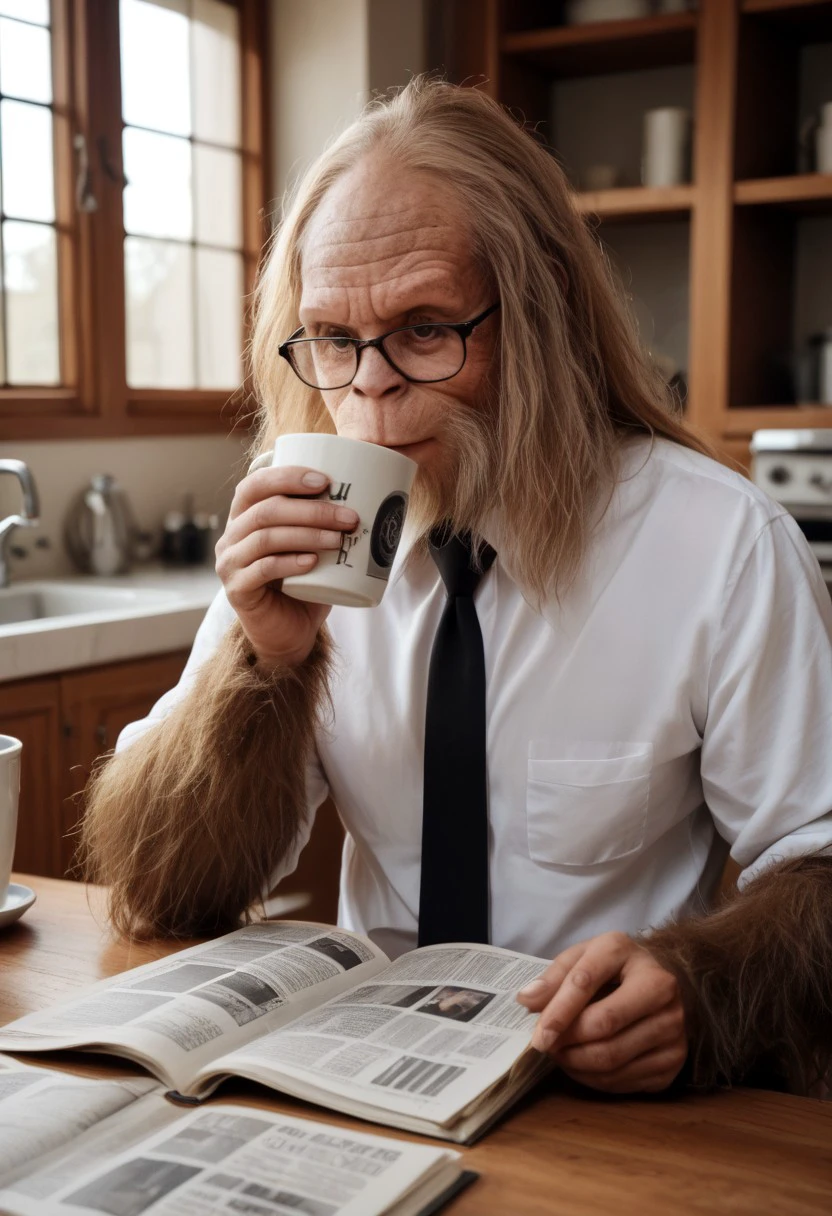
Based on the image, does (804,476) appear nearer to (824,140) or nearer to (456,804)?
(824,140)

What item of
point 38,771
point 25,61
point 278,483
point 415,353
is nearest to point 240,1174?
point 278,483

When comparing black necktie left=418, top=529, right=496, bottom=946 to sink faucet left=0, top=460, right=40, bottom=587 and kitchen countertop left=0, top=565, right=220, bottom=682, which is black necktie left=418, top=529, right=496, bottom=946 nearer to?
kitchen countertop left=0, top=565, right=220, bottom=682

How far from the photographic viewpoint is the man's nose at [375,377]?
111 cm

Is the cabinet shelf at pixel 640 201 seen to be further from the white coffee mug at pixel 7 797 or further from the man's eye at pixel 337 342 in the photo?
the white coffee mug at pixel 7 797

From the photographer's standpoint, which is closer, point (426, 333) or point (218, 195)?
point (426, 333)

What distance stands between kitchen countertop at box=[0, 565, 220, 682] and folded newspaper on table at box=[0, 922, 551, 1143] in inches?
42.2

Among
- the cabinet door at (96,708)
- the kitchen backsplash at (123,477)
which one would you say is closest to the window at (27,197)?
the kitchen backsplash at (123,477)

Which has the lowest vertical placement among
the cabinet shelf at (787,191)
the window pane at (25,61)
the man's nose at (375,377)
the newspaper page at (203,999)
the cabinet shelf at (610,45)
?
the newspaper page at (203,999)

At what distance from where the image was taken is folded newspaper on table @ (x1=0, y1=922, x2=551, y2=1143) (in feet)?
2.41

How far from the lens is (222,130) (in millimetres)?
3316

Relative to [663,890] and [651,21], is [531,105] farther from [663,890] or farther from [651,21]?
[663,890]

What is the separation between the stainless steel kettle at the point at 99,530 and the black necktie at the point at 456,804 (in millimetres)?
1772

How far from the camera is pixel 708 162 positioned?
9.98 feet

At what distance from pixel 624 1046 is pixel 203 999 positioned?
0.87 feet
